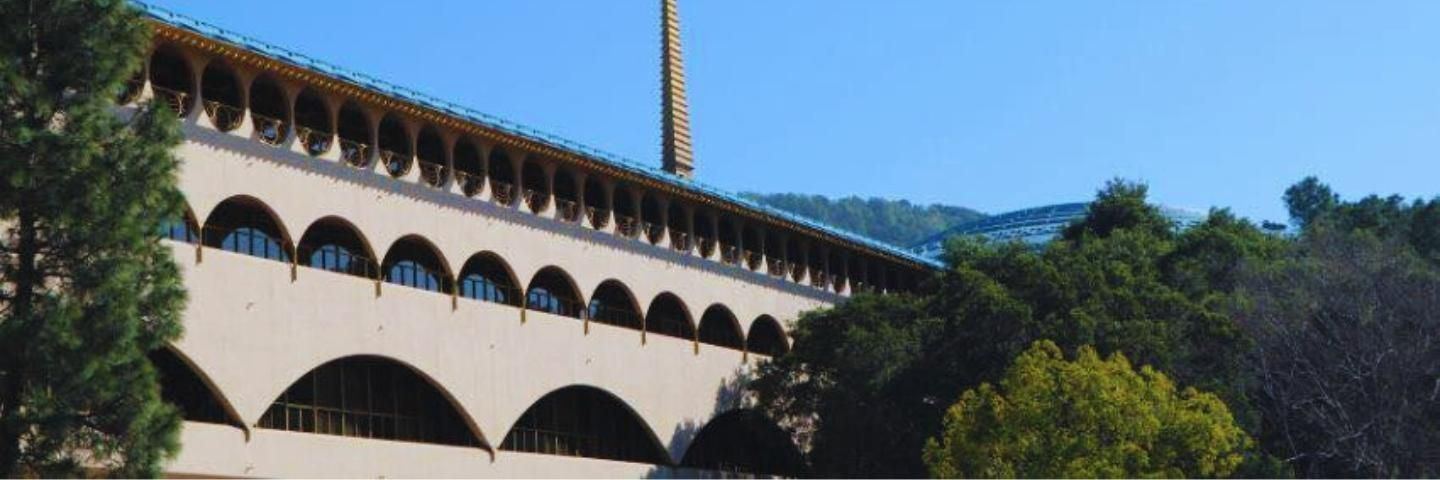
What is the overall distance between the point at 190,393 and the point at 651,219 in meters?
15.4

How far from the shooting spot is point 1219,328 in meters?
48.8

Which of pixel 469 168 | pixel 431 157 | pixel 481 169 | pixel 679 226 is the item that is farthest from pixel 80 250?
pixel 679 226

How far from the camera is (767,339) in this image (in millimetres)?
57719

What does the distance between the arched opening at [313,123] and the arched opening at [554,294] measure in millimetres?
7838

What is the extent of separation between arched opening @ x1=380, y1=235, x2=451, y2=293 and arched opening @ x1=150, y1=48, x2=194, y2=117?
658 cm

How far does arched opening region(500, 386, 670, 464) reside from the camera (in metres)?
49.0

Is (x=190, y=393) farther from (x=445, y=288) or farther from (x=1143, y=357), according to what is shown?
(x=1143, y=357)

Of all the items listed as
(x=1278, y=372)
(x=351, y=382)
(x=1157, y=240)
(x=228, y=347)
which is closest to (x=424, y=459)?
(x=351, y=382)

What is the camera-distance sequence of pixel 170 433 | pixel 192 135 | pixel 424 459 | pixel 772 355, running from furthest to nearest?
pixel 772 355, pixel 424 459, pixel 192 135, pixel 170 433

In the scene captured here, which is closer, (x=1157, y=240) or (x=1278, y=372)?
(x=1278, y=372)

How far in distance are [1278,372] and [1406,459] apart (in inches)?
141

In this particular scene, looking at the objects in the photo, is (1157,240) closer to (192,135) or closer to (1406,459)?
(1406,459)

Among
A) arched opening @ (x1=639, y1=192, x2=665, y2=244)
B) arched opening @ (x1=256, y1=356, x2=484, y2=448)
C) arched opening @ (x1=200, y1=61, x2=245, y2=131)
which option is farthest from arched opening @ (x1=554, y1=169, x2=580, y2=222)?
arched opening @ (x1=200, y1=61, x2=245, y2=131)

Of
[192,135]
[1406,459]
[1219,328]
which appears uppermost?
[192,135]
